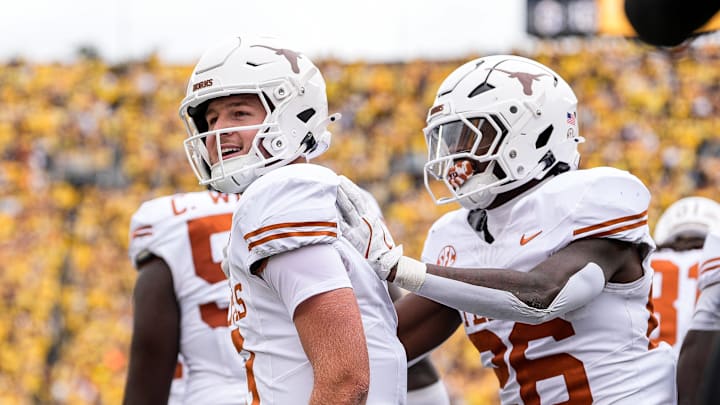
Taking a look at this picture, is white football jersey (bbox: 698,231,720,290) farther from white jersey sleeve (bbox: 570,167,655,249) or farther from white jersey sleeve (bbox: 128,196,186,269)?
white jersey sleeve (bbox: 128,196,186,269)

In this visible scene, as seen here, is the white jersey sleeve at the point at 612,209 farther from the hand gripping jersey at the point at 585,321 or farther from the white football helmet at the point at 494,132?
the white football helmet at the point at 494,132

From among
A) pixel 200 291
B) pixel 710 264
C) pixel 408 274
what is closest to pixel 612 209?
pixel 408 274

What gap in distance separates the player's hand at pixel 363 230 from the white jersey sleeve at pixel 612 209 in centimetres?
63

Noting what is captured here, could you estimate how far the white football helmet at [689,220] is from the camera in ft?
18.4

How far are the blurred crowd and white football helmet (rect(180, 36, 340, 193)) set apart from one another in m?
7.32

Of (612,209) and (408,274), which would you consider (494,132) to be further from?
(408,274)

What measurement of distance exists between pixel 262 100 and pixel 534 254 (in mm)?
853

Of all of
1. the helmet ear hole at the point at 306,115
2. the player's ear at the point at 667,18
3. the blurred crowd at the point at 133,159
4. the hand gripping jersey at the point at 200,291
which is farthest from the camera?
the blurred crowd at the point at 133,159

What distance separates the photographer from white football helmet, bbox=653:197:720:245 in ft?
18.4

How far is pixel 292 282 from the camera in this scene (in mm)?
2303

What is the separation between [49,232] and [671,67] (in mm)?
6616

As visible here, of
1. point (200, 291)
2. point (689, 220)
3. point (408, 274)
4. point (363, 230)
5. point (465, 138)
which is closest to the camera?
point (363, 230)

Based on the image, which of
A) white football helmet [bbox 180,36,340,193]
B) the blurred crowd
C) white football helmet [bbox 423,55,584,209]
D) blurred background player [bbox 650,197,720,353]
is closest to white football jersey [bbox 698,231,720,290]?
white football helmet [bbox 423,55,584,209]

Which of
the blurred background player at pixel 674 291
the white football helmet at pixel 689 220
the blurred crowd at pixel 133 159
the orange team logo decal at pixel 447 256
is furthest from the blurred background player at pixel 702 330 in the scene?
the blurred crowd at pixel 133 159
